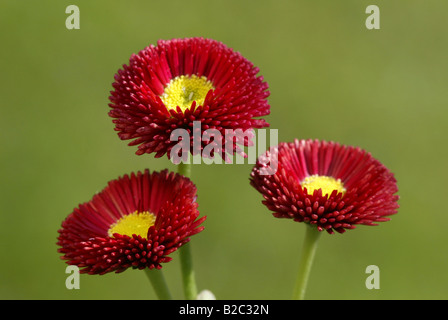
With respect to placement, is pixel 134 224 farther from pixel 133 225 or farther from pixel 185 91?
pixel 185 91

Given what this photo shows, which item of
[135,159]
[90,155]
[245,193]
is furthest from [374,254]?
[90,155]

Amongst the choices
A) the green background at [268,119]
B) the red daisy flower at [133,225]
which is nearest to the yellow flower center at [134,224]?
the red daisy flower at [133,225]

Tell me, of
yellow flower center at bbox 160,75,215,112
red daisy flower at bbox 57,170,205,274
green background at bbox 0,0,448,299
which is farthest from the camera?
green background at bbox 0,0,448,299

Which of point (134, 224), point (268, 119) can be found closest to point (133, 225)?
point (134, 224)

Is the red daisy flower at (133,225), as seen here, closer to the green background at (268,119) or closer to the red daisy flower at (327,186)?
the red daisy flower at (327,186)

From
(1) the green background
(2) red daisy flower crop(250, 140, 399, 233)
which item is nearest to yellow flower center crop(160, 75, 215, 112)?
(2) red daisy flower crop(250, 140, 399, 233)

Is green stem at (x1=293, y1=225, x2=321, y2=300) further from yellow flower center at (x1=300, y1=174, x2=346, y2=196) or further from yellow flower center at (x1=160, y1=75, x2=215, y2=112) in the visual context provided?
yellow flower center at (x1=160, y1=75, x2=215, y2=112)

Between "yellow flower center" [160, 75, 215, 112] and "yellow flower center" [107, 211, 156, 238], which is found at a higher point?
"yellow flower center" [160, 75, 215, 112]

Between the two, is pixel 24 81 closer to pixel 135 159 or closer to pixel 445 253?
pixel 135 159
